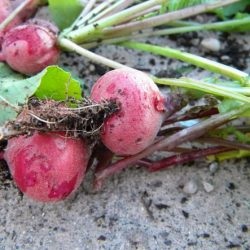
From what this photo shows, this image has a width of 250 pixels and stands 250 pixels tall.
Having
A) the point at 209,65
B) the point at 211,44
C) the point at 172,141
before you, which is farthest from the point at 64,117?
the point at 211,44

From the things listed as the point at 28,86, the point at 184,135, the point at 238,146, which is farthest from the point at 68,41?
the point at 238,146

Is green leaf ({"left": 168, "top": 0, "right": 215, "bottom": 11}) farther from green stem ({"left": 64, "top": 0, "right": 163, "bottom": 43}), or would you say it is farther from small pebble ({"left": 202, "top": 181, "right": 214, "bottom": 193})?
small pebble ({"left": 202, "top": 181, "right": 214, "bottom": 193})

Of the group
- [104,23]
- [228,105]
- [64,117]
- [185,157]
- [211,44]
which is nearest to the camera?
[64,117]

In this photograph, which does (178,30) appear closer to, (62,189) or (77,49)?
(77,49)

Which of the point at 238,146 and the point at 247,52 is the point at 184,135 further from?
the point at 247,52

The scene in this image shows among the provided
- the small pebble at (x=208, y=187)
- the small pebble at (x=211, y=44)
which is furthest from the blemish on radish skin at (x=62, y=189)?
the small pebble at (x=211, y=44)

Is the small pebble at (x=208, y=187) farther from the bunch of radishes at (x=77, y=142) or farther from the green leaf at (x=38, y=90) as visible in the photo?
the green leaf at (x=38, y=90)
